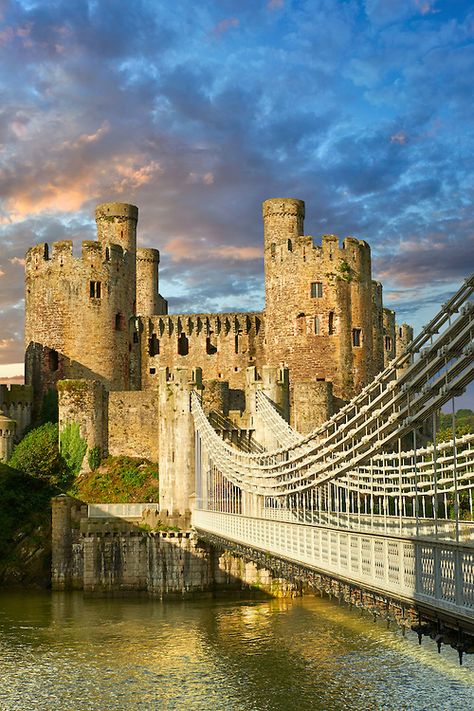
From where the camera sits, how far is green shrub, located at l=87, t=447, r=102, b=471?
4131 cm

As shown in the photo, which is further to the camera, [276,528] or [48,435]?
[48,435]

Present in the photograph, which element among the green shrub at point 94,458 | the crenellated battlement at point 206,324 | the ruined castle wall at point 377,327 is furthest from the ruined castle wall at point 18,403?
the ruined castle wall at point 377,327

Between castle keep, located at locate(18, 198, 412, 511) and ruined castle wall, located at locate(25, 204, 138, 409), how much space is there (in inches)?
1.9

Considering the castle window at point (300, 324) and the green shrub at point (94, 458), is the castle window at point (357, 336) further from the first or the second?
the green shrub at point (94, 458)

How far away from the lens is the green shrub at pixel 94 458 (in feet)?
136

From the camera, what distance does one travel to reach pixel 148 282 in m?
60.4

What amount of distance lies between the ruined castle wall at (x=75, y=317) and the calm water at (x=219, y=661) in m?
18.2

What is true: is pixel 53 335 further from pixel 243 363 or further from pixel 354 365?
pixel 354 365

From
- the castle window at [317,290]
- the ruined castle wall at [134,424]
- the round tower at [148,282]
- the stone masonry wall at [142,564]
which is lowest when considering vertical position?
the stone masonry wall at [142,564]

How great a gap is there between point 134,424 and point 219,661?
19.0 m

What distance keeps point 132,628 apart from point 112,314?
23125 mm

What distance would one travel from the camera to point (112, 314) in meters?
49.2

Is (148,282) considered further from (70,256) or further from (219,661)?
(219,661)

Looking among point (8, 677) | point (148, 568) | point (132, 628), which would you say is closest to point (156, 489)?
point (148, 568)
